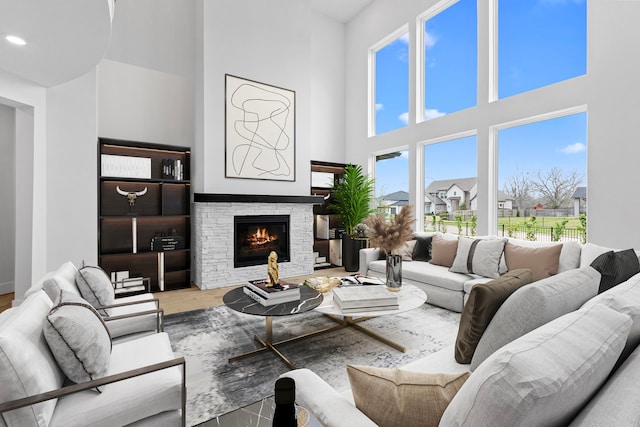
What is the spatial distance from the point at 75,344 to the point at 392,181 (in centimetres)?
545

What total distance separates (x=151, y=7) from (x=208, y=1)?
902mm

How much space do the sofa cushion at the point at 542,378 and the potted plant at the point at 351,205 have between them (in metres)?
4.92

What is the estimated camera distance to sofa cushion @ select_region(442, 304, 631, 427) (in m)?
0.58

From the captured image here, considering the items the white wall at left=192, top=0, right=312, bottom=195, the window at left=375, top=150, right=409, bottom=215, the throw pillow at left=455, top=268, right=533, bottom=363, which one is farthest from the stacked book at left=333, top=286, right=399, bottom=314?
the window at left=375, top=150, right=409, bottom=215

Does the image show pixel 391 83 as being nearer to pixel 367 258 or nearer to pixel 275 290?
pixel 367 258

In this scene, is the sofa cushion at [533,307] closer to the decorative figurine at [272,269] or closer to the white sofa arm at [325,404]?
the white sofa arm at [325,404]

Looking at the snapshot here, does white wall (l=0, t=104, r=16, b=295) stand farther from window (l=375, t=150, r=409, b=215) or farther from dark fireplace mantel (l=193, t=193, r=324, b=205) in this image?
window (l=375, t=150, r=409, b=215)

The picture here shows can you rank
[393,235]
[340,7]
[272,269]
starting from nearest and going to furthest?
[272,269], [393,235], [340,7]

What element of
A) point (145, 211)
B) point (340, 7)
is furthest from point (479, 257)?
point (340, 7)

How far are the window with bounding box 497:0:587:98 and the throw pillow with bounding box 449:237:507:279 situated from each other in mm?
2160

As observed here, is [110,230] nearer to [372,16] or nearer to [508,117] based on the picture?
[508,117]

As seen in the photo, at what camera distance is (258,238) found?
498 centimetres

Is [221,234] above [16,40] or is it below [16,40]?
below

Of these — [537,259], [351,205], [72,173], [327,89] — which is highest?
[327,89]
